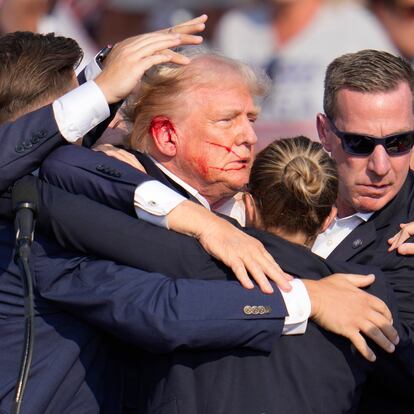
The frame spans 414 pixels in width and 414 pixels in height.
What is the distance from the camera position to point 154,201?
2.86 metres


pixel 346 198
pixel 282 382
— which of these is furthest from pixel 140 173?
pixel 346 198

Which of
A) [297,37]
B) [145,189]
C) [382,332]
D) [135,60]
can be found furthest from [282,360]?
[297,37]

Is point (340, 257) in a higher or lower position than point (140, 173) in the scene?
lower

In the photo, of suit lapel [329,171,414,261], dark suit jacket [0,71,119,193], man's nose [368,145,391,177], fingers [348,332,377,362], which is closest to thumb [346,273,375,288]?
fingers [348,332,377,362]

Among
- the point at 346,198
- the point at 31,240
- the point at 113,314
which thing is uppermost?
the point at 31,240

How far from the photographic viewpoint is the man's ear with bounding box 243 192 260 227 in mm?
3025

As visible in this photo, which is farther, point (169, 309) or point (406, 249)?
point (406, 249)

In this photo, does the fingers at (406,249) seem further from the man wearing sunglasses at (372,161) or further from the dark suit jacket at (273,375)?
the dark suit jacket at (273,375)

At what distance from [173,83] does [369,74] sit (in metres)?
0.93

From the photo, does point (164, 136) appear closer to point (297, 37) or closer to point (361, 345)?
point (361, 345)

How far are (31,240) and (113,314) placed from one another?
28 centimetres

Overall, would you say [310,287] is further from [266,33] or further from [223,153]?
[266,33]

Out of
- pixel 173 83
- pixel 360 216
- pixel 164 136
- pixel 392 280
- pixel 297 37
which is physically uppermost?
pixel 173 83

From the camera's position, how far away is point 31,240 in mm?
2705
